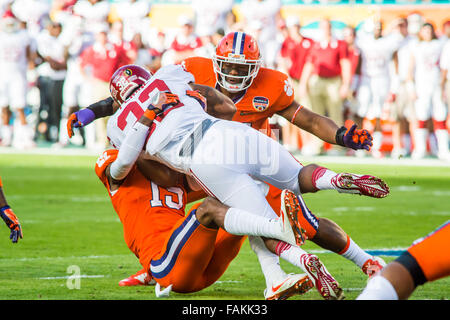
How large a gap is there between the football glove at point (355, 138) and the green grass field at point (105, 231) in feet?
2.81

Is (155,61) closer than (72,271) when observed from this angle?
No

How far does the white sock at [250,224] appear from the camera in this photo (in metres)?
4.15

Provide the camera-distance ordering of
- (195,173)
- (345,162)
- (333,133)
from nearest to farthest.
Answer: (195,173) → (333,133) → (345,162)

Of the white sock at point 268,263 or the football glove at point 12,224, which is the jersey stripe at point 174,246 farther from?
the football glove at point 12,224

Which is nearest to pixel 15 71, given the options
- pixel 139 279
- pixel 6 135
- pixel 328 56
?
pixel 6 135

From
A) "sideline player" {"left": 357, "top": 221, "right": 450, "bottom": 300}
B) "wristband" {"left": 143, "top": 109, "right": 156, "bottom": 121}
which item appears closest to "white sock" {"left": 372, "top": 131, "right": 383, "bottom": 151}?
"wristband" {"left": 143, "top": 109, "right": 156, "bottom": 121}

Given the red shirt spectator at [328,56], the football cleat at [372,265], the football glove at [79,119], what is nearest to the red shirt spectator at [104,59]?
the red shirt spectator at [328,56]

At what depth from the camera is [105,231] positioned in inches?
290

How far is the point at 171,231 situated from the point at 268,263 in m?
0.57

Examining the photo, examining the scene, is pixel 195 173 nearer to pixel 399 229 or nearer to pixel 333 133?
pixel 333 133

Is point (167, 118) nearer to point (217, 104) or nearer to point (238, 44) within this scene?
point (217, 104)

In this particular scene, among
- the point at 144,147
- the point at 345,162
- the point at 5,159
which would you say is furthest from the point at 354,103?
the point at 144,147
